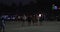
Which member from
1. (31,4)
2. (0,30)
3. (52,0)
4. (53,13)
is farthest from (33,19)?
(31,4)

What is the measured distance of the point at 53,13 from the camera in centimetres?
5638

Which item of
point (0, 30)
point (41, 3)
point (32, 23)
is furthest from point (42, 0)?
point (0, 30)

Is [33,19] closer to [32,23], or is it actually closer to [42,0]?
[32,23]

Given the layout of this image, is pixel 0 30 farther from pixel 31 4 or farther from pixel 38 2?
pixel 31 4

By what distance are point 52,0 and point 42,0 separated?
17.6m

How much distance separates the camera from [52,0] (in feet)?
169

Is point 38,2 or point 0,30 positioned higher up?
point 38,2

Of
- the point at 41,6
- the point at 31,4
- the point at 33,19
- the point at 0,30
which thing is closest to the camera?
the point at 0,30

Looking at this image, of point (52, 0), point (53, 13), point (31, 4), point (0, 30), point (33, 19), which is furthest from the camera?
point (31, 4)

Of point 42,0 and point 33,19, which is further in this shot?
point 42,0

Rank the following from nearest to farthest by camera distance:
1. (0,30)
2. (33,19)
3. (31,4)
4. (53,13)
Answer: (0,30) → (33,19) → (53,13) → (31,4)

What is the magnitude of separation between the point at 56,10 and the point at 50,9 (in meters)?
1.52

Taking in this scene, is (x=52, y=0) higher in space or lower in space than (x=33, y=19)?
higher

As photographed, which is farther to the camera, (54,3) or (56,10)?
(56,10)
